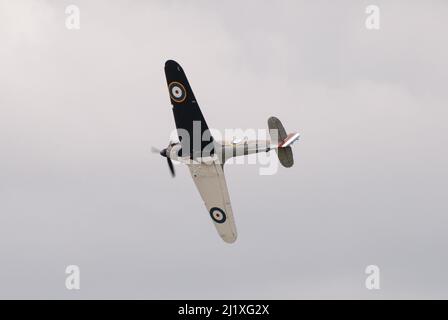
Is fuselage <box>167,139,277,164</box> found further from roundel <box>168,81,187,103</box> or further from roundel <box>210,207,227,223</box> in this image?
roundel <box>168,81,187,103</box>

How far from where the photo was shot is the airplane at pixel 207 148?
9075 cm

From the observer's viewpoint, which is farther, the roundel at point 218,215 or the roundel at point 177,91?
the roundel at point 218,215

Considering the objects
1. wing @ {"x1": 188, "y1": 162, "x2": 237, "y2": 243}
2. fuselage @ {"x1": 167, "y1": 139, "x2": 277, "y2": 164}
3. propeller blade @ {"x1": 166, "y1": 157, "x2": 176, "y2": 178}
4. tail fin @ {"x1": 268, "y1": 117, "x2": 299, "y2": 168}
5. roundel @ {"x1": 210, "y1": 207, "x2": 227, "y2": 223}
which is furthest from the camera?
propeller blade @ {"x1": 166, "y1": 157, "x2": 176, "y2": 178}

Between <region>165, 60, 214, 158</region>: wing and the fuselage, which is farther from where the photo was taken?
the fuselage

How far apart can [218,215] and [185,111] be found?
5.72 meters

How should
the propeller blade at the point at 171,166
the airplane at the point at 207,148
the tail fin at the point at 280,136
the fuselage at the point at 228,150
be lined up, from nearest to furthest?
1. the airplane at the point at 207,148
2. the fuselage at the point at 228,150
3. the tail fin at the point at 280,136
4. the propeller blade at the point at 171,166

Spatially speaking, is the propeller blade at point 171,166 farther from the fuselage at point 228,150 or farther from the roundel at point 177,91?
the roundel at point 177,91

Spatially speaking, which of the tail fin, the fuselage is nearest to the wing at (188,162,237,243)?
the fuselage

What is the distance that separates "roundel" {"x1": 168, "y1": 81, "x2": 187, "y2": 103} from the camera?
9062 centimetres

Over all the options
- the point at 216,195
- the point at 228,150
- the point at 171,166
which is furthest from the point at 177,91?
the point at 216,195

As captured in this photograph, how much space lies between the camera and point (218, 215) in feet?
306

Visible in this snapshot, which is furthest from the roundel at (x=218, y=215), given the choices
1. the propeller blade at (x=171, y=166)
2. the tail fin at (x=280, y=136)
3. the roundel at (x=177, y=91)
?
the roundel at (x=177, y=91)
